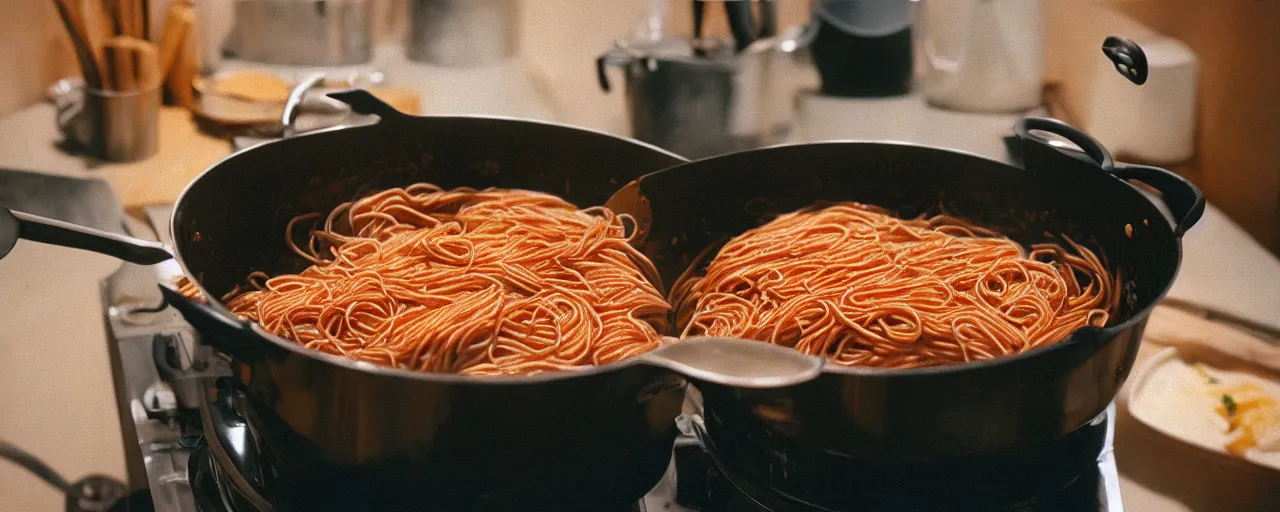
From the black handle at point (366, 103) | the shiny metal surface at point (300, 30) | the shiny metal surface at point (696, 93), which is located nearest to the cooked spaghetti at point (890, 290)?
the black handle at point (366, 103)

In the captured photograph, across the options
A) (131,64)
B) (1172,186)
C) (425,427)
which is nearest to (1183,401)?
(1172,186)

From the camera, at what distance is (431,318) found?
858 millimetres

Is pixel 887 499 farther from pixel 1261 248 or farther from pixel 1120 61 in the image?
pixel 1261 248

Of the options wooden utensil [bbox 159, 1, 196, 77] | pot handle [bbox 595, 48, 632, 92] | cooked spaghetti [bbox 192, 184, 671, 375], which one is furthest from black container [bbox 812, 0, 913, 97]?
wooden utensil [bbox 159, 1, 196, 77]

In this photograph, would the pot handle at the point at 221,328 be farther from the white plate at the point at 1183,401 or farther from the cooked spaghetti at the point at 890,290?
the white plate at the point at 1183,401

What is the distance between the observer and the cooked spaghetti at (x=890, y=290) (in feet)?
2.80

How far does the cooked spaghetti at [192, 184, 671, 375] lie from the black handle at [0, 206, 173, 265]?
12cm

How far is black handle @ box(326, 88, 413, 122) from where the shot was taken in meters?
1.03

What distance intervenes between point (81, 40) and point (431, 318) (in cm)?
102

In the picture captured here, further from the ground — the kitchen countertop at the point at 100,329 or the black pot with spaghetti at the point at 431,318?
the black pot with spaghetti at the point at 431,318

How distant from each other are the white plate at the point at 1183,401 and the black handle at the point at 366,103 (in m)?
0.81

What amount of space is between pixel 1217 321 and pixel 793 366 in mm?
962

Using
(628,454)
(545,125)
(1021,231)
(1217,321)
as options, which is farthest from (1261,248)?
(628,454)

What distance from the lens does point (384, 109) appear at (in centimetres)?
107
